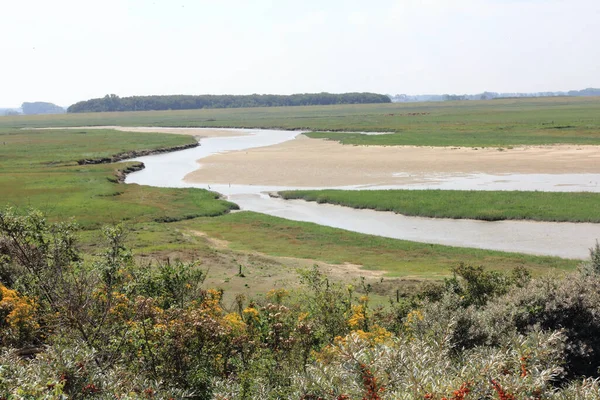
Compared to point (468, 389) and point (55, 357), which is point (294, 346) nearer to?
point (55, 357)

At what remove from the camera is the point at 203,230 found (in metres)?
41.1

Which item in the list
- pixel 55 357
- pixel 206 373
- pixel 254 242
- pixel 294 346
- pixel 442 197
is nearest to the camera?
pixel 55 357

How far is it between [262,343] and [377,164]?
201 feet

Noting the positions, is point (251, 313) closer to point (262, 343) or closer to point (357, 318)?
point (262, 343)

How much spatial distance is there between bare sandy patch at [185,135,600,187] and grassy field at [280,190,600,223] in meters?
8.72

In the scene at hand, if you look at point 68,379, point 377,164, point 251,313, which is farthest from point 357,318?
point 377,164

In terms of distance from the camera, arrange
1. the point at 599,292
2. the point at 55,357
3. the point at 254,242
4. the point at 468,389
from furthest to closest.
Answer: the point at 254,242
the point at 599,292
the point at 55,357
the point at 468,389

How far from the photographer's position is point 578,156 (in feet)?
234

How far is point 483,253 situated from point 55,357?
28.4m

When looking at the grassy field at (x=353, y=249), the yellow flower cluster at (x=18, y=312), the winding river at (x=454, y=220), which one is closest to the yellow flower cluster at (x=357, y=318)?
the yellow flower cluster at (x=18, y=312)

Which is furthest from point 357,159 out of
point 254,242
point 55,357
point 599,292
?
point 55,357

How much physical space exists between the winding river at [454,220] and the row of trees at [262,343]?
18018 millimetres

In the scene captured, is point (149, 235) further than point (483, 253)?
Yes

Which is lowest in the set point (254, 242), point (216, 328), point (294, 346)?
point (254, 242)
